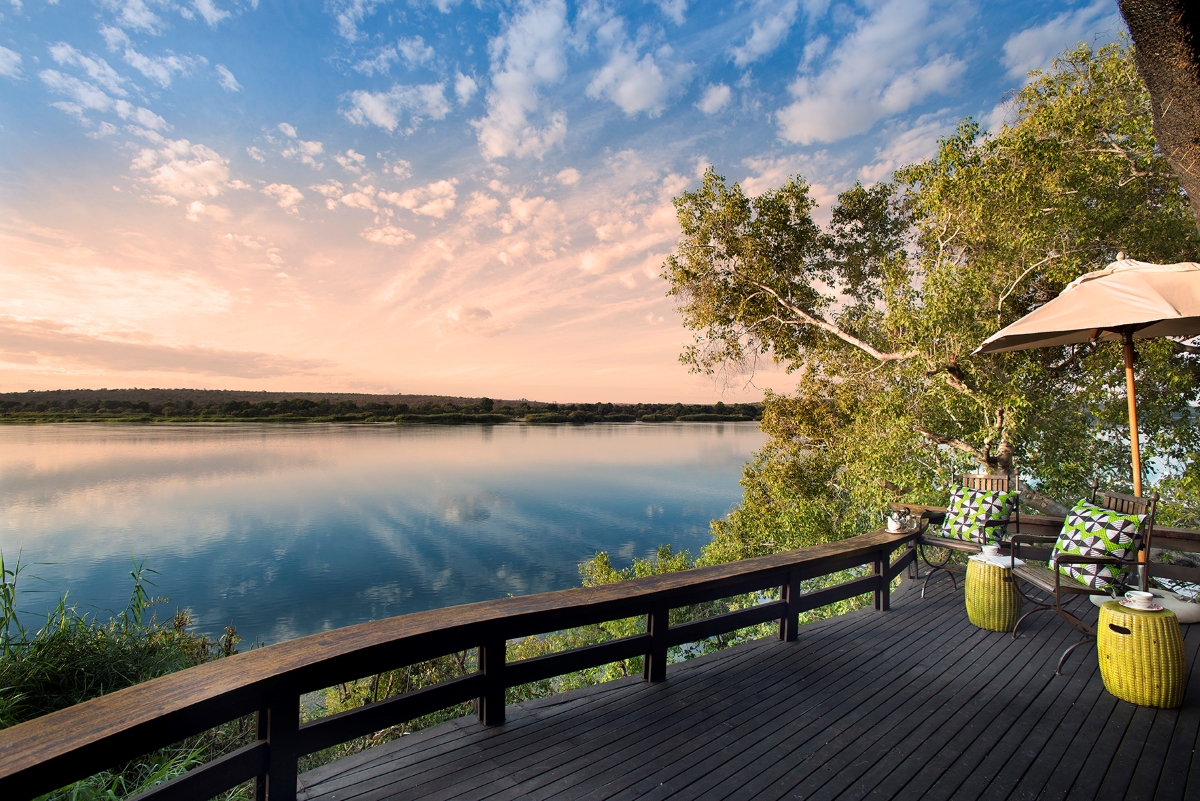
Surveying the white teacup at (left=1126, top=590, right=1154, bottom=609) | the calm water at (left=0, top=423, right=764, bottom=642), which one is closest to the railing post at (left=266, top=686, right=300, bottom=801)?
the white teacup at (left=1126, top=590, right=1154, bottom=609)

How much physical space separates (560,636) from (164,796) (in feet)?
41.7

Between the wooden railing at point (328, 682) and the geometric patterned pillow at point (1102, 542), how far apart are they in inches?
68.9

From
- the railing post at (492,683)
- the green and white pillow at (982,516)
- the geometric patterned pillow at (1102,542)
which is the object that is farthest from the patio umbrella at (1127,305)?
the railing post at (492,683)

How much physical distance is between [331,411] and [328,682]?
195 ft

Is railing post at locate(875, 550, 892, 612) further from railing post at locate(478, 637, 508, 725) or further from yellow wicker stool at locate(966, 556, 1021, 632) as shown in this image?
railing post at locate(478, 637, 508, 725)

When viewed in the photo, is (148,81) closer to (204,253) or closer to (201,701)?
(204,253)

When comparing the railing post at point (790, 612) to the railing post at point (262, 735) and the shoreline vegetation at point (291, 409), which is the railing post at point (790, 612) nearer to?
the railing post at point (262, 735)

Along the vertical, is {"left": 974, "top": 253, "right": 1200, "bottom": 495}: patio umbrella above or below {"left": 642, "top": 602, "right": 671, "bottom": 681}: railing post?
above

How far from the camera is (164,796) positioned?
52.9 inches

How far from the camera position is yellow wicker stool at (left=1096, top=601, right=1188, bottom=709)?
7.86 feet

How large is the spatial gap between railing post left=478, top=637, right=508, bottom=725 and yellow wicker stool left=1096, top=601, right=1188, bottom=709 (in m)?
2.90

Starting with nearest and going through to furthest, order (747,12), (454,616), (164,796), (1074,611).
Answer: (164,796), (454,616), (1074,611), (747,12)

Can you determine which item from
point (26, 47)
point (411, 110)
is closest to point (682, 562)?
point (411, 110)

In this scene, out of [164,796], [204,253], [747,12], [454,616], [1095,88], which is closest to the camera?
[164,796]
